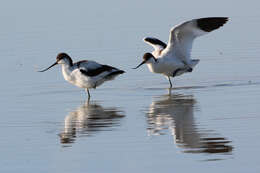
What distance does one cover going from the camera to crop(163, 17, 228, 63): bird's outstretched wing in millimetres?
16172

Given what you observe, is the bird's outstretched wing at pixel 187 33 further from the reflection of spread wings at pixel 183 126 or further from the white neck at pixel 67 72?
the reflection of spread wings at pixel 183 126

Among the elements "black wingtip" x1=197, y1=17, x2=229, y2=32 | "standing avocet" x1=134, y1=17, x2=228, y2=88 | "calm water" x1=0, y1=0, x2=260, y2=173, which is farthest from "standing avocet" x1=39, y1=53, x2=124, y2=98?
"black wingtip" x1=197, y1=17, x2=229, y2=32

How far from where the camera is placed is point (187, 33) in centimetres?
1647

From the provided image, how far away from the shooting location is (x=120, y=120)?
12.1m

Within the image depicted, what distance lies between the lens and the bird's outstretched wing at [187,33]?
16172 mm

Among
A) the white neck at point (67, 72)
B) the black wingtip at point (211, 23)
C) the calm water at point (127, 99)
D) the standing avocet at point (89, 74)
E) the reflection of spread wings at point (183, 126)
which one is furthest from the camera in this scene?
the black wingtip at point (211, 23)

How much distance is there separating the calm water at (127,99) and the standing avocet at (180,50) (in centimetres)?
26

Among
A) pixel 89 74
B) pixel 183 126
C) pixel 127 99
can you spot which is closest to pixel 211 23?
pixel 89 74

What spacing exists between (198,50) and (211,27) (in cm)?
269

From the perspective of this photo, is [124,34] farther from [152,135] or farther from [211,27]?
[152,135]

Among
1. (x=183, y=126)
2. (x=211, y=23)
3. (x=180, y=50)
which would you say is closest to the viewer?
(x=183, y=126)

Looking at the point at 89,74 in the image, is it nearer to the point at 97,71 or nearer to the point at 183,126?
the point at 97,71

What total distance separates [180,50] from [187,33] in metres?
0.40

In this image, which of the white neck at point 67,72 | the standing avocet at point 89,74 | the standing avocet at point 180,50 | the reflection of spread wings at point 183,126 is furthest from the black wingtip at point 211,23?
the white neck at point 67,72
